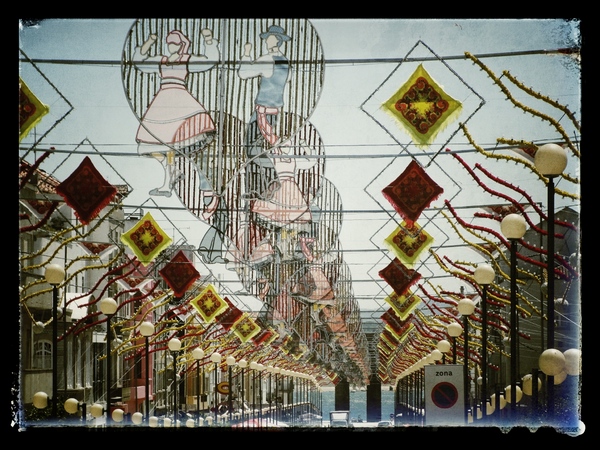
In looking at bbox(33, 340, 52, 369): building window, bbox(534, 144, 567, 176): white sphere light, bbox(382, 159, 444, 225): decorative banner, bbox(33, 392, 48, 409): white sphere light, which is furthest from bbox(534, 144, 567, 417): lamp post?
bbox(33, 340, 52, 369): building window

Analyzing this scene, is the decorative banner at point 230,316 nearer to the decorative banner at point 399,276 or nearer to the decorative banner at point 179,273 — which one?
the decorative banner at point 179,273

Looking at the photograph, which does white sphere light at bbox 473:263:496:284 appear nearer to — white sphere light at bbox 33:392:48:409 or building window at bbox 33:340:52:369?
white sphere light at bbox 33:392:48:409

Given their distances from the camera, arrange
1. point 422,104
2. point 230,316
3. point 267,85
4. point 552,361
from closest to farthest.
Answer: point 552,361
point 422,104
point 267,85
point 230,316

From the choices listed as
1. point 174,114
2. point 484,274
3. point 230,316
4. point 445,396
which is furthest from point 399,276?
point 230,316

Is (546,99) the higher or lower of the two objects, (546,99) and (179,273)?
the higher

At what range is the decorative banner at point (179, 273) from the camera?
20344 mm

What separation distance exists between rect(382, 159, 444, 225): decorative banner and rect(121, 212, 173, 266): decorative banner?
4048mm

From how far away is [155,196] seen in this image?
1620 cm

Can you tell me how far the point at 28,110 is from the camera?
14172mm

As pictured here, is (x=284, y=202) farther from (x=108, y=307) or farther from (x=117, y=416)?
(x=117, y=416)

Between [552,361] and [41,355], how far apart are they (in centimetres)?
839

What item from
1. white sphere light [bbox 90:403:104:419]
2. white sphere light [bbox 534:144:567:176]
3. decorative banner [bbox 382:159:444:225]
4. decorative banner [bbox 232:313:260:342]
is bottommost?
white sphere light [bbox 90:403:104:419]

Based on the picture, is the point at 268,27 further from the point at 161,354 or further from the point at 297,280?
the point at 161,354

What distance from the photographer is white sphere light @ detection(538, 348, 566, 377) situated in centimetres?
1035
